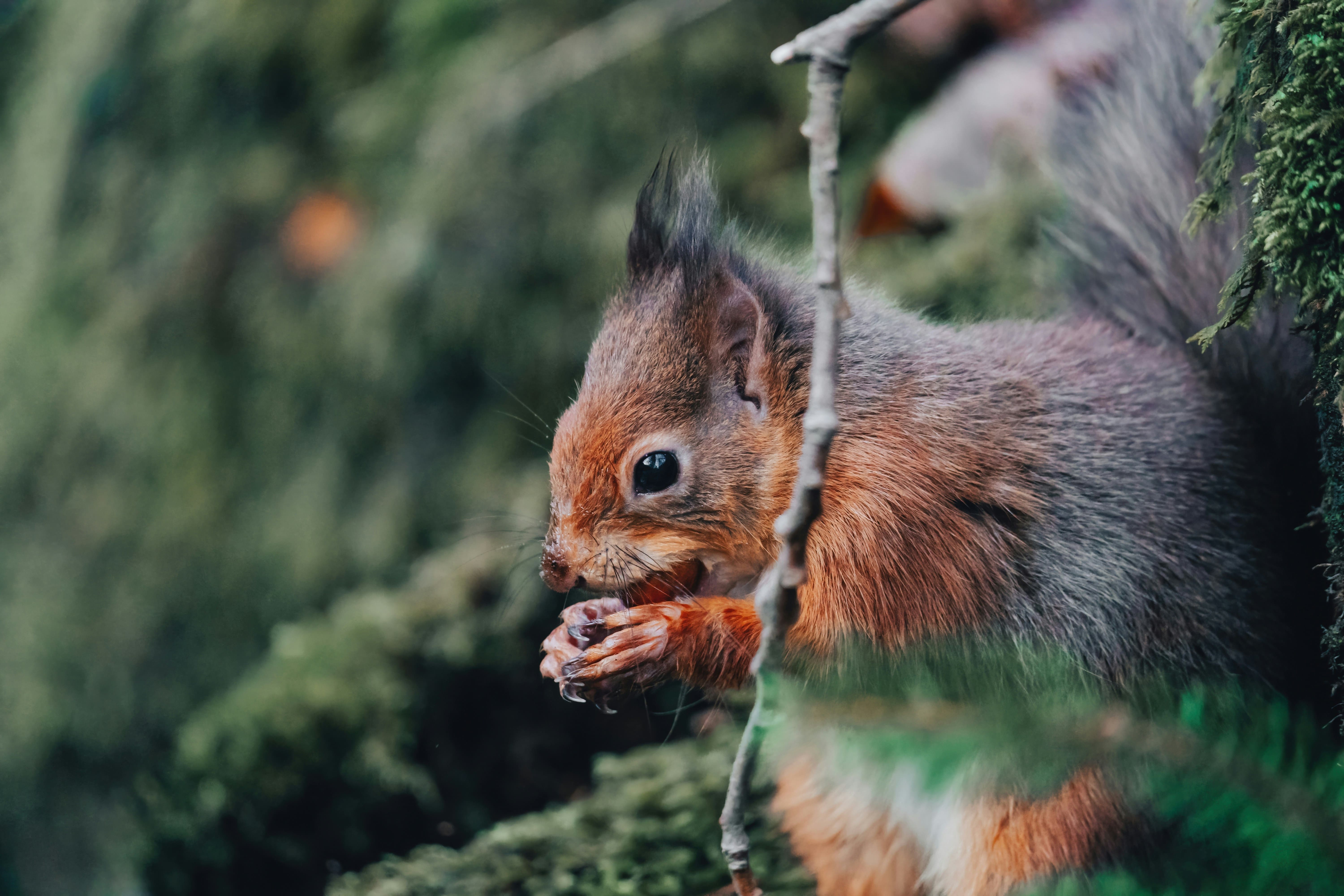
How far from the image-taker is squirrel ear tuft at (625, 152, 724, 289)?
3.91ft

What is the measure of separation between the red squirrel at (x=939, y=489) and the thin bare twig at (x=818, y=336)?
0.37 m

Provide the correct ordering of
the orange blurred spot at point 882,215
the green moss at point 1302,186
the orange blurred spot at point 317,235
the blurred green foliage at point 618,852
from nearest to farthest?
1. the green moss at point 1302,186
2. the blurred green foliage at point 618,852
3. the orange blurred spot at point 882,215
4. the orange blurred spot at point 317,235

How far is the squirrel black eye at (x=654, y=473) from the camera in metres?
1.10

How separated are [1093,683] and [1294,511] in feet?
1.01

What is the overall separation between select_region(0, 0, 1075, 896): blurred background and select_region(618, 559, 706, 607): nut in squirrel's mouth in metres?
0.58

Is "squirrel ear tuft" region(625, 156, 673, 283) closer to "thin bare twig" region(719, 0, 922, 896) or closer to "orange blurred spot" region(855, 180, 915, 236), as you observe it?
"thin bare twig" region(719, 0, 922, 896)

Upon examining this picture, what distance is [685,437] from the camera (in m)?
1.12

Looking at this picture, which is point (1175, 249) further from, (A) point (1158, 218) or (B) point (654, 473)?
(B) point (654, 473)

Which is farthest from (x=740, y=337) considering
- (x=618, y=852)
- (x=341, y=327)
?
(x=341, y=327)

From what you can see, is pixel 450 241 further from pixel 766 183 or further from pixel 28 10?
pixel 28 10

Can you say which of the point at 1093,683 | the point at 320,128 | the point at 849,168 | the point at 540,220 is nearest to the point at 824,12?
the point at 849,168

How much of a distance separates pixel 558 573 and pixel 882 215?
1471 mm

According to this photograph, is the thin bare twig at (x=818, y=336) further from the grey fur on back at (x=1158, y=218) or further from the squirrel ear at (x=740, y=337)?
the grey fur on back at (x=1158, y=218)

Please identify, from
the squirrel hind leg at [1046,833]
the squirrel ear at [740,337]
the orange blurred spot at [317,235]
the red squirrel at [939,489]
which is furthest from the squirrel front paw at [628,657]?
the orange blurred spot at [317,235]
